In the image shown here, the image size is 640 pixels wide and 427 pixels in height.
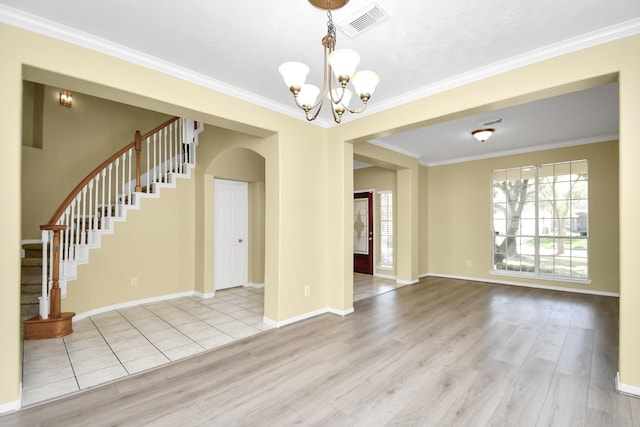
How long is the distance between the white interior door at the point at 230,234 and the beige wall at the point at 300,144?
14.7 inches

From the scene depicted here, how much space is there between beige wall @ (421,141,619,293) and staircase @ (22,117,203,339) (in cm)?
550

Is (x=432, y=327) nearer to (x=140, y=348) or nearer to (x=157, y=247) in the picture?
(x=140, y=348)

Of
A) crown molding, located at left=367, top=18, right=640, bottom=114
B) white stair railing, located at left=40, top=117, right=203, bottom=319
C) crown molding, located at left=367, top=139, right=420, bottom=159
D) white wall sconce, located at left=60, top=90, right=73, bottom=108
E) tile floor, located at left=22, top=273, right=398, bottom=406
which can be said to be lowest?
tile floor, located at left=22, top=273, right=398, bottom=406

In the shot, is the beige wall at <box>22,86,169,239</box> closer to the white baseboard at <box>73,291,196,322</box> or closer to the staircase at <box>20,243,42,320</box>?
the staircase at <box>20,243,42,320</box>

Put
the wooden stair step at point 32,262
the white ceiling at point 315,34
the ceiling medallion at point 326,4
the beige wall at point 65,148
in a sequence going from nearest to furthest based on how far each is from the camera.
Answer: the ceiling medallion at point 326,4 → the white ceiling at point 315,34 → the wooden stair step at point 32,262 → the beige wall at point 65,148

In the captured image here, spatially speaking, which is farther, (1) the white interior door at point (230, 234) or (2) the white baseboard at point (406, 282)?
(2) the white baseboard at point (406, 282)

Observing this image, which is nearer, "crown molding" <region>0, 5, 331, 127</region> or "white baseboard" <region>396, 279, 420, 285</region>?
"crown molding" <region>0, 5, 331, 127</region>

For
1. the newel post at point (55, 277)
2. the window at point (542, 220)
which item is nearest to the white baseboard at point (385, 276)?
the window at point (542, 220)

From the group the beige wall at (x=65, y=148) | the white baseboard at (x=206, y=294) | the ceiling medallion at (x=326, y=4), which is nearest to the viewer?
the ceiling medallion at (x=326, y=4)

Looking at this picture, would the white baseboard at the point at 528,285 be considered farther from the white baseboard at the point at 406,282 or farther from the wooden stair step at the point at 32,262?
the wooden stair step at the point at 32,262

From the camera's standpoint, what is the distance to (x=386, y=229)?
23.9 feet

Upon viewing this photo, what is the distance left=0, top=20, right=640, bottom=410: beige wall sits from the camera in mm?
2113

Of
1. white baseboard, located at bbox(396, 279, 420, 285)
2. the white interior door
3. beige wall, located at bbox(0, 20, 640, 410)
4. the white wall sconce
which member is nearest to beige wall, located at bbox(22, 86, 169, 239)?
the white wall sconce

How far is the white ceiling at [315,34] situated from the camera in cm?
210
